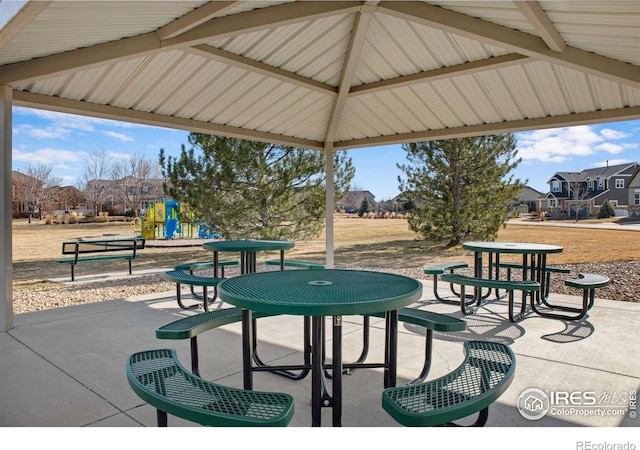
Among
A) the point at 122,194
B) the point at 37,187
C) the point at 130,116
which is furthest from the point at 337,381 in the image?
the point at 122,194

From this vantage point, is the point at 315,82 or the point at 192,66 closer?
the point at 192,66

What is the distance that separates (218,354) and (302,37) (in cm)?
334

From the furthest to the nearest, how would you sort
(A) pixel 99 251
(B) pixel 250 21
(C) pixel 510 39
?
(A) pixel 99 251 < (C) pixel 510 39 < (B) pixel 250 21

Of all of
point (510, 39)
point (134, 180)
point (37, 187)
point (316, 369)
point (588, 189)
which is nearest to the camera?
point (316, 369)

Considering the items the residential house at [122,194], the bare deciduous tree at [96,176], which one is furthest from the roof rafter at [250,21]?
the bare deciduous tree at [96,176]

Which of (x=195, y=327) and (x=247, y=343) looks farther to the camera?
(x=195, y=327)

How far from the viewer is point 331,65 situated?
551 centimetres

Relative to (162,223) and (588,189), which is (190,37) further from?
(162,223)

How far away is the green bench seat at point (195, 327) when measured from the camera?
8.66ft

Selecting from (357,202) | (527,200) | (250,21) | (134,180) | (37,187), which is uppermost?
(250,21)

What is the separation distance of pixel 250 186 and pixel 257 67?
21.1ft

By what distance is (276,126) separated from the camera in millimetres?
6965

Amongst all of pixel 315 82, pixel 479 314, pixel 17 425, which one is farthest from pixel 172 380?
pixel 315 82
